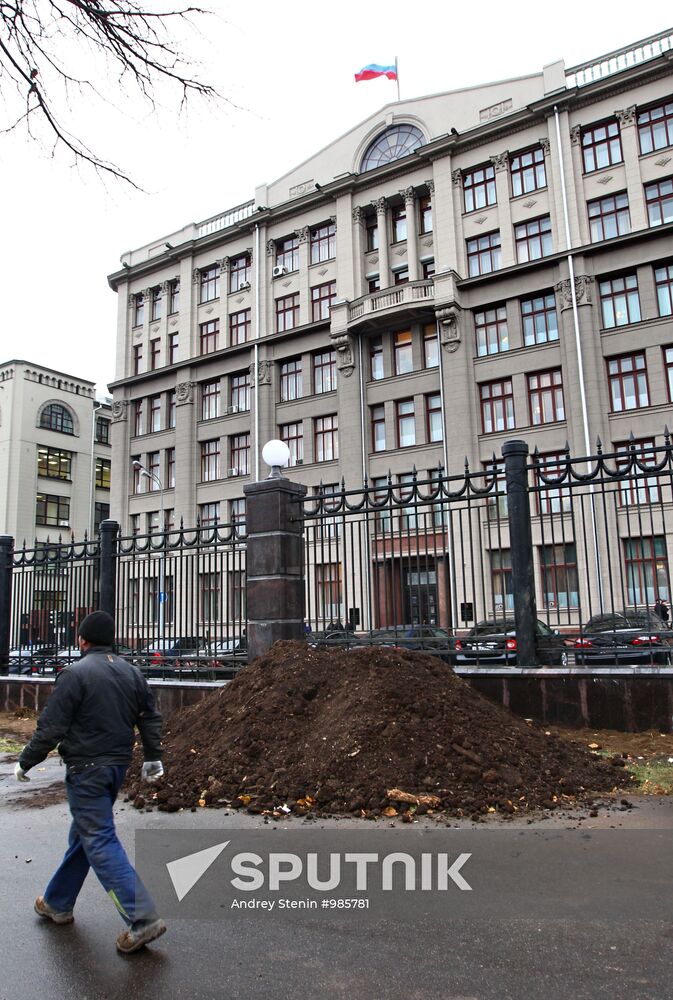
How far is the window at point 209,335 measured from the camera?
41.0m

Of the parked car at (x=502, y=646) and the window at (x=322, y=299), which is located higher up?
the window at (x=322, y=299)

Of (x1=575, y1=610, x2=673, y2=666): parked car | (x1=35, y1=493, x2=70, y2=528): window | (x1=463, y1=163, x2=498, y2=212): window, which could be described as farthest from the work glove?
(x1=35, y1=493, x2=70, y2=528): window

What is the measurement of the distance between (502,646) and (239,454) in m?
31.1

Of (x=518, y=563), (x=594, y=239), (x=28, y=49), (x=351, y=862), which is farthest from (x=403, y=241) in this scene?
(x=351, y=862)

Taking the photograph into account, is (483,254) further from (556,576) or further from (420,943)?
(420,943)

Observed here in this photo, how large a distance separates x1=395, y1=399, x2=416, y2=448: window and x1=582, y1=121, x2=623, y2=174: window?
40.7 ft

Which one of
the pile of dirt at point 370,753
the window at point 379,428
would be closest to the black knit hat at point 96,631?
the pile of dirt at point 370,753

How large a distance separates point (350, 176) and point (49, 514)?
3157 centimetres

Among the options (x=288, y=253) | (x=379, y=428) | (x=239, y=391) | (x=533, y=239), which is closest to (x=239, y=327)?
(x=239, y=391)

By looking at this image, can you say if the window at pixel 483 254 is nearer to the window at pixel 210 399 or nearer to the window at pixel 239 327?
the window at pixel 239 327

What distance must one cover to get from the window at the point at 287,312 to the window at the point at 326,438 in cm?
589

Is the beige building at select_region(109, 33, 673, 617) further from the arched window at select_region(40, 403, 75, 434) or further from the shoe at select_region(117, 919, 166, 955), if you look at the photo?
the shoe at select_region(117, 919, 166, 955)

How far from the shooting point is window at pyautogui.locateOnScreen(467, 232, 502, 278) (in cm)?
3219

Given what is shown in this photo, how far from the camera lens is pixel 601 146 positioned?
30.2 metres
